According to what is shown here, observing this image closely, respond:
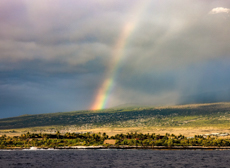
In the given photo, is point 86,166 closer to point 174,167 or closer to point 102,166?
point 102,166

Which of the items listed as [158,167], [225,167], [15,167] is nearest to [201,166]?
[225,167]

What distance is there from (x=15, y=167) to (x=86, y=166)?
32245mm

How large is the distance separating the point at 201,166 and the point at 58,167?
65.1 m

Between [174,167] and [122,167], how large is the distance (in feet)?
75.6

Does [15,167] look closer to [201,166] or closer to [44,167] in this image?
[44,167]

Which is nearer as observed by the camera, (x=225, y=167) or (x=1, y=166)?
(x=225, y=167)

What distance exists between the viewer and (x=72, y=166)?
147 meters

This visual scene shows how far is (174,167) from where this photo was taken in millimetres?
139750

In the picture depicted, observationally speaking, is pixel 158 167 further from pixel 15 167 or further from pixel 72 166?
pixel 15 167

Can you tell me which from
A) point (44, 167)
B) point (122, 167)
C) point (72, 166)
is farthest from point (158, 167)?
point (44, 167)

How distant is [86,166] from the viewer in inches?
5807

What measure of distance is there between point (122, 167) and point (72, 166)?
77.6ft

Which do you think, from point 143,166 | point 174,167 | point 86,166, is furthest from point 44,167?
point 174,167

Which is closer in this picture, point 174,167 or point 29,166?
point 174,167
